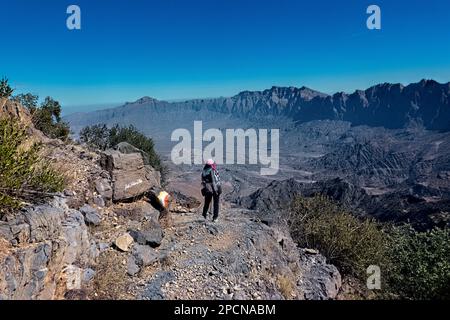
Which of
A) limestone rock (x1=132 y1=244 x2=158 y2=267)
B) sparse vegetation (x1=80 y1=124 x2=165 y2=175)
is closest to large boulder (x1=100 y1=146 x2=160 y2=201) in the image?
limestone rock (x1=132 y1=244 x2=158 y2=267)

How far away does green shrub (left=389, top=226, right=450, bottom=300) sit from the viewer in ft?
44.6

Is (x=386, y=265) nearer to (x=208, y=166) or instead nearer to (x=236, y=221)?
(x=236, y=221)

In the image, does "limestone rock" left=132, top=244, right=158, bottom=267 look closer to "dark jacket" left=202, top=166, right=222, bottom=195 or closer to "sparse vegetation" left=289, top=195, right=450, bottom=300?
"dark jacket" left=202, top=166, right=222, bottom=195

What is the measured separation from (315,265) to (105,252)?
9.54 m

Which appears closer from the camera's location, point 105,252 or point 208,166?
point 105,252

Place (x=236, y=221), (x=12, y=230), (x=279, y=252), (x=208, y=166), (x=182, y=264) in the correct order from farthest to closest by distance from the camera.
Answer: (x=236, y=221) → (x=279, y=252) → (x=208, y=166) → (x=182, y=264) → (x=12, y=230)

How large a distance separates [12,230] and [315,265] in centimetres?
1235

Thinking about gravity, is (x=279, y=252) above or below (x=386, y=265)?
above

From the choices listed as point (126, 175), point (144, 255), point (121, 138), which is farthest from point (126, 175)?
point (121, 138)

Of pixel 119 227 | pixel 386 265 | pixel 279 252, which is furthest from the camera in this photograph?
pixel 386 265
